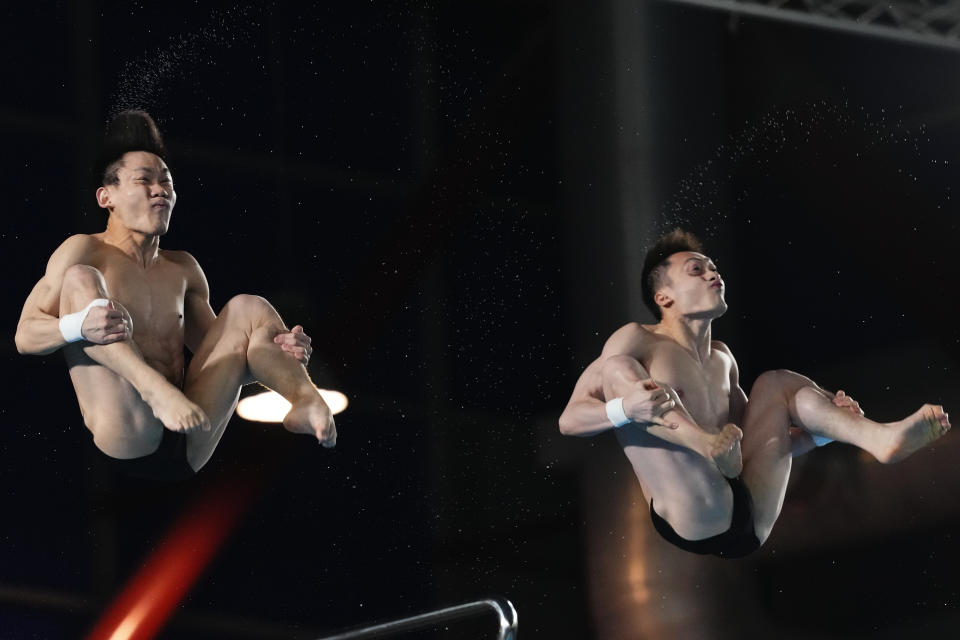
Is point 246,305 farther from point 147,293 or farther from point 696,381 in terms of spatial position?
point 696,381

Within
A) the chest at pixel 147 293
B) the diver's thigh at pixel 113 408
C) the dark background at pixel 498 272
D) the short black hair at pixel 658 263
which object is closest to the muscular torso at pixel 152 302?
the chest at pixel 147 293

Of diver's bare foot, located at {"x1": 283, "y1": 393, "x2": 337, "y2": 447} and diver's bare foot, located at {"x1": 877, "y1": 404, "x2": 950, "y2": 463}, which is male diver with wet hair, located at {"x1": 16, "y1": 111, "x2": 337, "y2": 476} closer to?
diver's bare foot, located at {"x1": 283, "y1": 393, "x2": 337, "y2": 447}

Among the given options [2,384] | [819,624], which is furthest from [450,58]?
[819,624]

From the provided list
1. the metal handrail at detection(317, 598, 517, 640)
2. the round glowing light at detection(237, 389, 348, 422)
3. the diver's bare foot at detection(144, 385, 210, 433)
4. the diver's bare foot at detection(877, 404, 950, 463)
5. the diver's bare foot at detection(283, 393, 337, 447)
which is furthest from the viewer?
the round glowing light at detection(237, 389, 348, 422)

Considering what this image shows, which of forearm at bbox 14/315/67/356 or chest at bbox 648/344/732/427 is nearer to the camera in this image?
forearm at bbox 14/315/67/356

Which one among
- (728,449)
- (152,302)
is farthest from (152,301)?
(728,449)

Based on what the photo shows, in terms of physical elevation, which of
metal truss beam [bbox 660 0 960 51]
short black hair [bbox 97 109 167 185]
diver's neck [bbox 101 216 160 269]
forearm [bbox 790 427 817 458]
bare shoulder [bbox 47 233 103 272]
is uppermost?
metal truss beam [bbox 660 0 960 51]

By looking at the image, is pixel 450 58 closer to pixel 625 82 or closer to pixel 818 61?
pixel 625 82

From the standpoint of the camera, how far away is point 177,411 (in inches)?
113

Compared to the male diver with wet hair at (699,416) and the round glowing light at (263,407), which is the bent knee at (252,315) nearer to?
the round glowing light at (263,407)

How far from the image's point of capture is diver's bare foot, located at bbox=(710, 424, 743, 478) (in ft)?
10.5

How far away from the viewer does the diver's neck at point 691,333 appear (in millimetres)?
3729

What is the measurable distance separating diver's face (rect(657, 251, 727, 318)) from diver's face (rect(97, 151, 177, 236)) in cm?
135

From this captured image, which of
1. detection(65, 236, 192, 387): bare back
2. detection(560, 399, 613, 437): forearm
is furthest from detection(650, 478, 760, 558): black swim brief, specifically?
detection(65, 236, 192, 387): bare back
